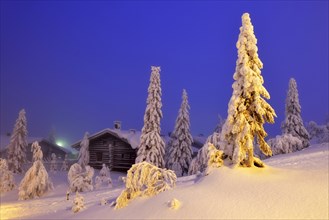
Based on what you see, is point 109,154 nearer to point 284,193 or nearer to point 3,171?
point 3,171

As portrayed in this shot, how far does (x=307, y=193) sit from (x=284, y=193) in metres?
0.63

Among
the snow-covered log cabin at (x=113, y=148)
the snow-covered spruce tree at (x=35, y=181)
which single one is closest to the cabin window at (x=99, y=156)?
the snow-covered log cabin at (x=113, y=148)

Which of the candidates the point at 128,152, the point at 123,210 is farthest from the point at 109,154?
the point at 123,210

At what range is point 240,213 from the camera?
8742 millimetres

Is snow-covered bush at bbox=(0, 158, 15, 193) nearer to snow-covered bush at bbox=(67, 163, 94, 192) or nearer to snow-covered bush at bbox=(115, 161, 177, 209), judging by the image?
snow-covered bush at bbox=(67, 163, 94, 192)

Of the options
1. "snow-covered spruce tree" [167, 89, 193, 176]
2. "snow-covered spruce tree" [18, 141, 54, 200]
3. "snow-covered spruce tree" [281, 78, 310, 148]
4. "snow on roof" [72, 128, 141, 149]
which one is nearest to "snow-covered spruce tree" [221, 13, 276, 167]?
"snow-covered spruce tree" [18, 141, 54, 200]

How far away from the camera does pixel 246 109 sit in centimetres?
1296

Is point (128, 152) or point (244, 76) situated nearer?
point (244, 76)

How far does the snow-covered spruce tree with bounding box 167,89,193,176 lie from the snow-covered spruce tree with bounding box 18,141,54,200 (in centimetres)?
1642

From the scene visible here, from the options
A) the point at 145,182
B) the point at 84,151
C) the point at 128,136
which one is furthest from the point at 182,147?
the point at 145,182

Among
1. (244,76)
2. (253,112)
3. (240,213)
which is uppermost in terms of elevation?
(244,76)

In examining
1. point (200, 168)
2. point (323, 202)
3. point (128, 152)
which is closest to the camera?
point (323, 202)

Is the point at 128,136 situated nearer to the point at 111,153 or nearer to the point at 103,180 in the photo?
the point at 111,153

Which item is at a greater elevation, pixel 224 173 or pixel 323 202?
pixel 224 173
